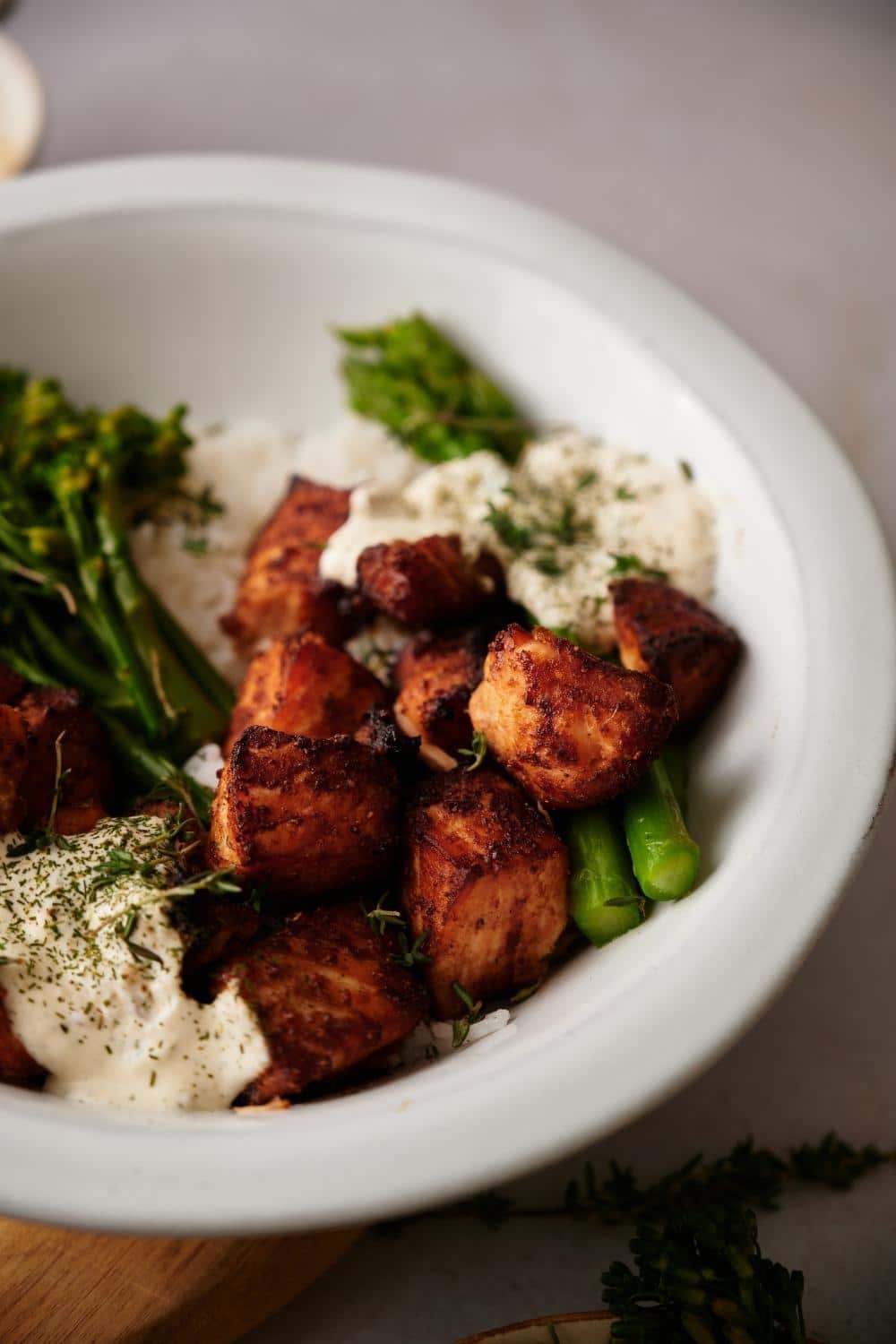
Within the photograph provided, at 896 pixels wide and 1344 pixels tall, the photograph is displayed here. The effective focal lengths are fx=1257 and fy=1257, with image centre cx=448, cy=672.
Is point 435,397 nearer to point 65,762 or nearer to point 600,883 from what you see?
point 65,762

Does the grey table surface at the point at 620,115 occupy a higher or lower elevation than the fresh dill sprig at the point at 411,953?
higher

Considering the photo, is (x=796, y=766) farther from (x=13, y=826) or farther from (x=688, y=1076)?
(x=13, y=826)

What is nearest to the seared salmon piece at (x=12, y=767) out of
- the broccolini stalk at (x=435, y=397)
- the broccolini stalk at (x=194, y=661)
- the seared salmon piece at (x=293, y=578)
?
the broccolini stalk at (x=194, y=661)

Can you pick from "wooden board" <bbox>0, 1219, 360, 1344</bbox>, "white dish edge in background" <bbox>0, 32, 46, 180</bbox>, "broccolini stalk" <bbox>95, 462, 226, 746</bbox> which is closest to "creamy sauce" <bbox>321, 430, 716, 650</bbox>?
"broccolini stalk" <bbox>95, 462, 226, 746</bbox>

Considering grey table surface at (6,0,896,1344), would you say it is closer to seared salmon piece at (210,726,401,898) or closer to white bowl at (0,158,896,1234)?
white bowl at (0,158,896,1234)

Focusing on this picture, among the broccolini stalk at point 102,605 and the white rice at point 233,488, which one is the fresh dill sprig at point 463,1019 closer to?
the broccolini stalk at point 102,605

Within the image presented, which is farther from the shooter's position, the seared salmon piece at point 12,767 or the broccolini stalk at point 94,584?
the broccolini stalk at point 94,584

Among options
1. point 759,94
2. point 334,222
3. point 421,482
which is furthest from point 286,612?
point 759,94
